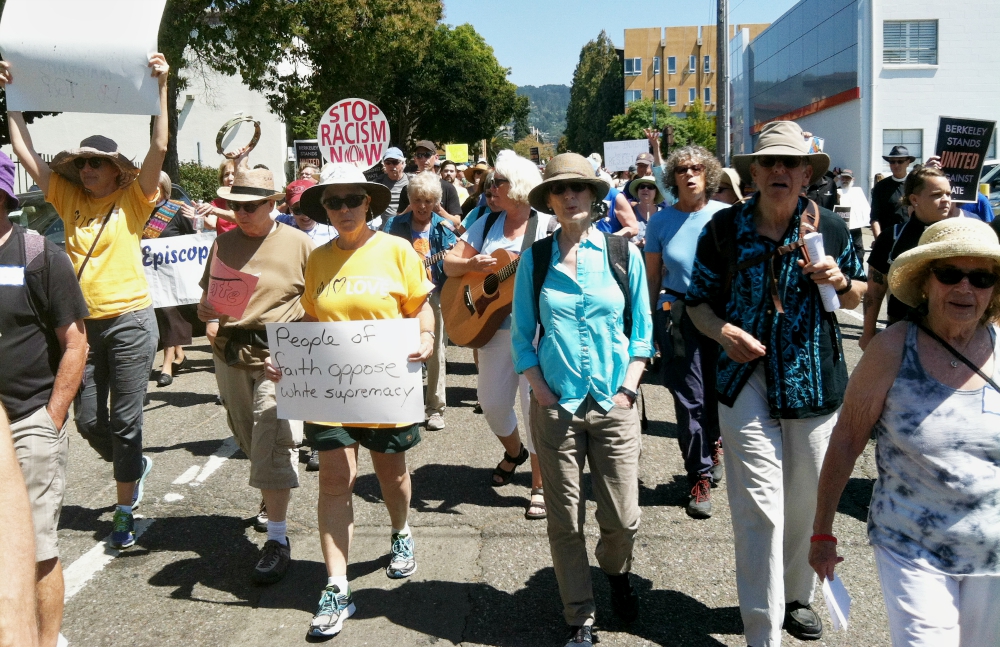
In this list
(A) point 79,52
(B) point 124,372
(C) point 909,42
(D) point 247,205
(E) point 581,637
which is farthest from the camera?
(C) point 909,42

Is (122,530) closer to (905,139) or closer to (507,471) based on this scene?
(507,471)

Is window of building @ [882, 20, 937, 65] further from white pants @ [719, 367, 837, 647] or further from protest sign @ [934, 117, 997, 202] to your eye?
white pants @ [719, 367, 837, 647]

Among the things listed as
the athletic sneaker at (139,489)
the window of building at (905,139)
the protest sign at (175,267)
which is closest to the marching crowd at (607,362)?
the athletic sneaker at (139,489)

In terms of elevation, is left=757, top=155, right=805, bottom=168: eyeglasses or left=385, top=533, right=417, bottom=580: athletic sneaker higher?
left=757, top=155, right=805, bottom=168: eyeglasses

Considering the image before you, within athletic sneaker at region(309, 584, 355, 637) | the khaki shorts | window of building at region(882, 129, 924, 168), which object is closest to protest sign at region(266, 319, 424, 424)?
athletic sneaker at region(309, 584, 355, 637)

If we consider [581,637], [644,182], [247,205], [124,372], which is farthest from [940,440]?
[644,182]

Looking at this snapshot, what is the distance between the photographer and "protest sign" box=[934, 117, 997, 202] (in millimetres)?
7410

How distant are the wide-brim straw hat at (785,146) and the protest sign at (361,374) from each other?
1639 millimetres

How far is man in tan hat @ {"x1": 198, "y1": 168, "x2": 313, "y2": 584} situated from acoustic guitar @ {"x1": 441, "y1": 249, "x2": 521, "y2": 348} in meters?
1.05

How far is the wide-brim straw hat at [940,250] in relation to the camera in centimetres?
268

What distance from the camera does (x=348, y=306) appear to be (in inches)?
167

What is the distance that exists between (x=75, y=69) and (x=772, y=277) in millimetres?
3374

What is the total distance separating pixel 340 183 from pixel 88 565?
242cm

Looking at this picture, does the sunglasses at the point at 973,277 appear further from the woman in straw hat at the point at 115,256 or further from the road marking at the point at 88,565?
the road marking at the point at 88,565
